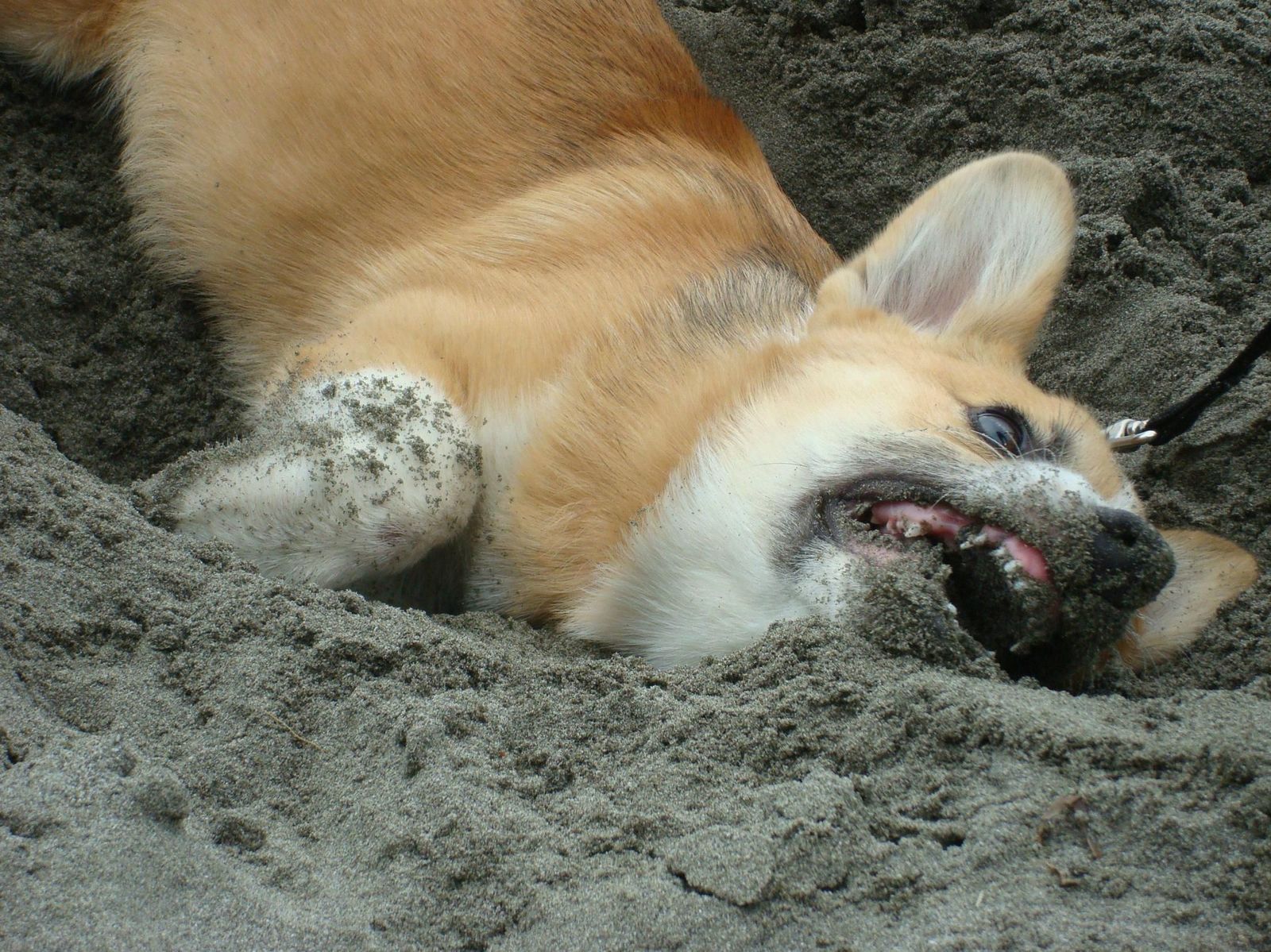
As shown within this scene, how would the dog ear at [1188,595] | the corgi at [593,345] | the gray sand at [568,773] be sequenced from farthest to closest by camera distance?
1. the dog ear at [1188,595]
2. the corgi at [593,345]
3. the gray sand at [568,773]

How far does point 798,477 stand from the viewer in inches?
109

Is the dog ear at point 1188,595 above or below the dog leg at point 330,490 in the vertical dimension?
above

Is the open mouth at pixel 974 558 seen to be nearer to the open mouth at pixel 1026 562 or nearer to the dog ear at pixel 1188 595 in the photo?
the open mouth at pixel 1026 562

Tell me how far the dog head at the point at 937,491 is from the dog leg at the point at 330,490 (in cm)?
53

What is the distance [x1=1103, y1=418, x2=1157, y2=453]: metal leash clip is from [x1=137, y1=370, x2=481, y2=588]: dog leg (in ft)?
6.34

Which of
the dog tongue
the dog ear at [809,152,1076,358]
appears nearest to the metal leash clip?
the dog ear at [809,152,1076,358]

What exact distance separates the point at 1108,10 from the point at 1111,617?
120 inches

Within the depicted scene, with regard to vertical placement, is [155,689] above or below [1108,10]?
below

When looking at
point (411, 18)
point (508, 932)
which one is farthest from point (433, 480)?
point (411, 18)

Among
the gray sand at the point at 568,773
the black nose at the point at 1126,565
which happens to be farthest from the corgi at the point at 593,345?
the gray sand at the point at 568,773

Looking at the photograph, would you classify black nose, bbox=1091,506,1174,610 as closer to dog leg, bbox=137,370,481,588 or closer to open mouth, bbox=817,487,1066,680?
open mouth, bbox=817,487,1066,680

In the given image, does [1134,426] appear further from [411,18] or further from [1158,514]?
[411,18]

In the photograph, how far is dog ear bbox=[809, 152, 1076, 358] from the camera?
3.39m

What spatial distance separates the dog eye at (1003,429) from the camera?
2852mm
